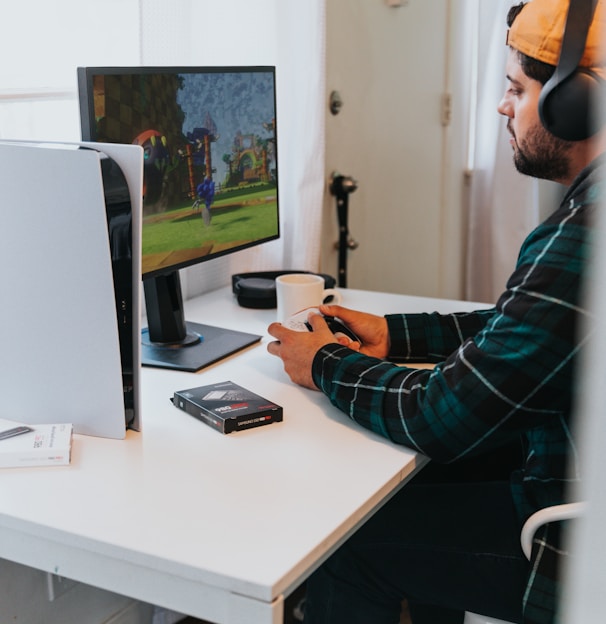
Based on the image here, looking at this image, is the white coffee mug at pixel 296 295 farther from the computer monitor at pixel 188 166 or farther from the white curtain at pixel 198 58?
the white curtain at pixel 198 58

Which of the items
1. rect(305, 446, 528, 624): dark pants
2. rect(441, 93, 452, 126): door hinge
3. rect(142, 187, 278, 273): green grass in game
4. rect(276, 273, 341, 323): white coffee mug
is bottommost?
rect(305, 446, 528, 624): dark pants

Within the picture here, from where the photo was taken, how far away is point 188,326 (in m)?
1.57

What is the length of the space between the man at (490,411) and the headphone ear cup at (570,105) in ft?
0.08

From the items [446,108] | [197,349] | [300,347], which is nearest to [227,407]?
[300,347]

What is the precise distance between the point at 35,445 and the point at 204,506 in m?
0.24

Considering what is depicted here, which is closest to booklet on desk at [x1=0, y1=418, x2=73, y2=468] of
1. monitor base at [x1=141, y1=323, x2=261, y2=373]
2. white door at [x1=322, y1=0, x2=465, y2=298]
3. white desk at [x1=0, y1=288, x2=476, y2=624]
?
white desk at [x1=0, y1=288, x2=476, y2=624]

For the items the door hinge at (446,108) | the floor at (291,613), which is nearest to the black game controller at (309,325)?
the floor at (291,613)

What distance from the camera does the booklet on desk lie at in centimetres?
99

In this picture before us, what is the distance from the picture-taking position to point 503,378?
98 cm

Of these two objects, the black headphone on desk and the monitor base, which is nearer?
the monitor base

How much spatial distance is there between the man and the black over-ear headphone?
2 cm

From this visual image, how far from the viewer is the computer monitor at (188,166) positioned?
1252 mm

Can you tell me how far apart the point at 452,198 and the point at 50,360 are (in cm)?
218

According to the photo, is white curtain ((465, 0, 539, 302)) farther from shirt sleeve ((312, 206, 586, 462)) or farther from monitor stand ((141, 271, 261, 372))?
shirt sleeve ((312, 206, 586, 462))
